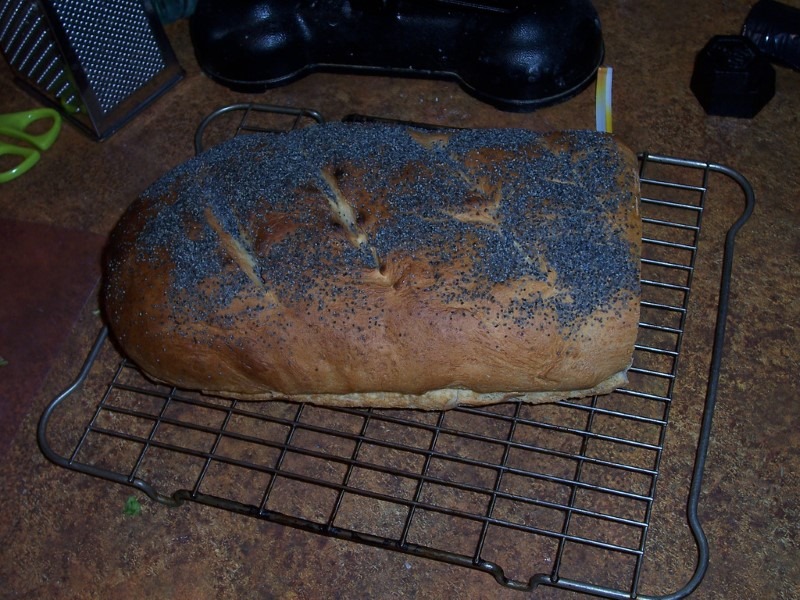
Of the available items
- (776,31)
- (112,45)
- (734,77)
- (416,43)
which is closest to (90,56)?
(112,45)

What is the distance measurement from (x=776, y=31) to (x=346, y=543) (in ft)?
6.04

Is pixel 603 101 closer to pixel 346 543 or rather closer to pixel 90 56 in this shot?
pixel 346 543

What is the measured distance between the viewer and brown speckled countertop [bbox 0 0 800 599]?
61.1 inches

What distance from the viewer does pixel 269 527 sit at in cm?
163

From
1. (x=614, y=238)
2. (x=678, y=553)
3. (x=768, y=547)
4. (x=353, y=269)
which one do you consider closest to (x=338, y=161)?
(x=353, y=269)

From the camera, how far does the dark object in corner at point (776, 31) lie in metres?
2.14

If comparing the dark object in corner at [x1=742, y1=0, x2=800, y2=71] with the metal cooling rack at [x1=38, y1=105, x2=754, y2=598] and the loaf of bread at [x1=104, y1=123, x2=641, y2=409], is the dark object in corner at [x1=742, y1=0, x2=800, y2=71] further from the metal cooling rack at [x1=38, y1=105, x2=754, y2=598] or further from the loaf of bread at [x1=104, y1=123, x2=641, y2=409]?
the loaf of bread at [x1=104, y1=123, x2=641, y2=409]

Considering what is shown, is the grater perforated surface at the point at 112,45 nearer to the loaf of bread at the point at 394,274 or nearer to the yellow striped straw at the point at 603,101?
the loaf of bread at the point at 394,274

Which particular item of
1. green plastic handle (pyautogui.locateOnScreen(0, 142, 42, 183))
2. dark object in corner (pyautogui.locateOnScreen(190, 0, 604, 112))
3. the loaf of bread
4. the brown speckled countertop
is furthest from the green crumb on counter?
dark object in corner (pyautogui.locateOnScreen(190, 0, 604, 112))

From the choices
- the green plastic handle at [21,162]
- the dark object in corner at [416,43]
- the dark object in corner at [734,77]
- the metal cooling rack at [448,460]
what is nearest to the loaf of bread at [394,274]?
the metal cooling rack at [448,460]

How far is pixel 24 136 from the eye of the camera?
221cm

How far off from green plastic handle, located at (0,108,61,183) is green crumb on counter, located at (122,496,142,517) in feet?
3.67

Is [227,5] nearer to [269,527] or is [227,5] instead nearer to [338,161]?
[338,161]

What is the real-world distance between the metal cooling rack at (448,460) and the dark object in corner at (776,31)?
57 centimetres
